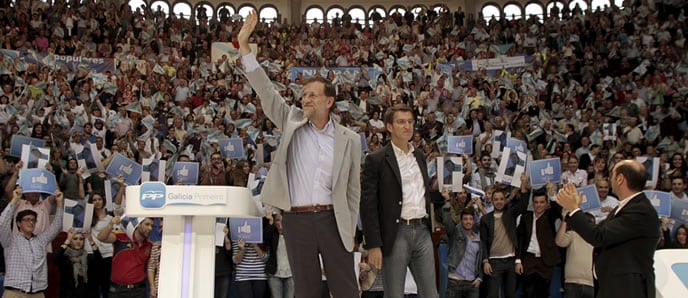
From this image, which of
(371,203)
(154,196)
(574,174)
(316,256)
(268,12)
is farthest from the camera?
(268,12)

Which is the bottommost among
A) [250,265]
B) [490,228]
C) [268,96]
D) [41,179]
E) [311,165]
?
[250,265]

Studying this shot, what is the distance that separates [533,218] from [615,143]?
394 cm

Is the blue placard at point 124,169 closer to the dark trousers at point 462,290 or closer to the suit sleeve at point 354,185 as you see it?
the dark trousers at point 462,290

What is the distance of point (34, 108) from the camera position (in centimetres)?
1048

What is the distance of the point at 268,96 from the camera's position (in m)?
3.54

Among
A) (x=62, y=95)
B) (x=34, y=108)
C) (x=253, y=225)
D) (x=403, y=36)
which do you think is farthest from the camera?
(x=403, y=36)

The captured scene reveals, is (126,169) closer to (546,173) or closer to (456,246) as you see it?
(456,246)

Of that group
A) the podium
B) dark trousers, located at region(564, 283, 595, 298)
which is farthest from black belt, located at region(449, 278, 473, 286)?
the podium

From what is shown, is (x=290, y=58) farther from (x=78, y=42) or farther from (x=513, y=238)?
(x=513, y=238)

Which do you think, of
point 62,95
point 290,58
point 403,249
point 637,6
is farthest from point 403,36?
point 403,249

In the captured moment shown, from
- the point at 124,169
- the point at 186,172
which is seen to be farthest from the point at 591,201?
the point at 124,169

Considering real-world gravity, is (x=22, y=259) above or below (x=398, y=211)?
below

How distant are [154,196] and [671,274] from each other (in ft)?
9.66

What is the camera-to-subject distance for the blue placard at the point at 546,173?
7902 mm
